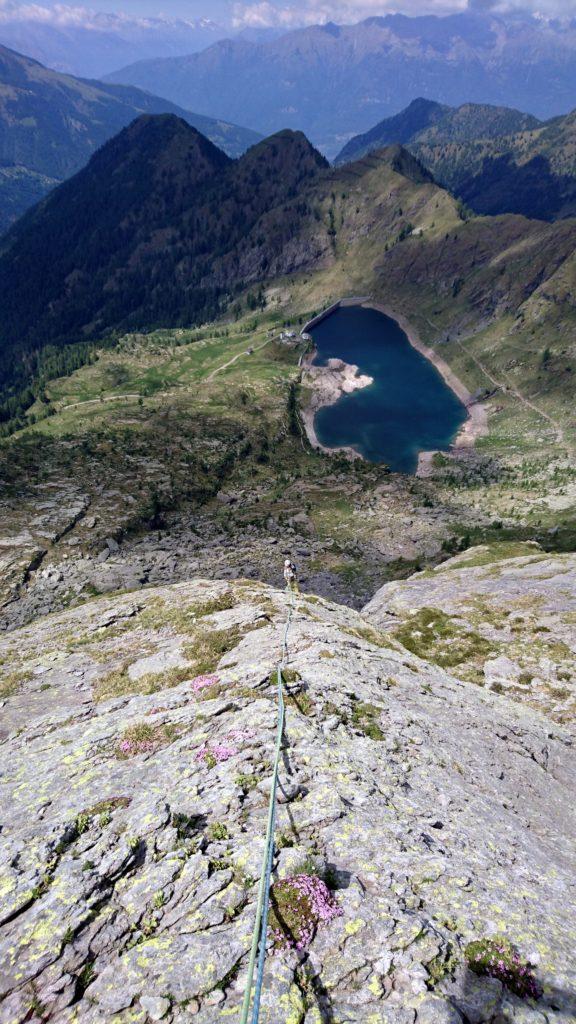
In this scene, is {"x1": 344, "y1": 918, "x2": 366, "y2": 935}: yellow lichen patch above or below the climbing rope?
below

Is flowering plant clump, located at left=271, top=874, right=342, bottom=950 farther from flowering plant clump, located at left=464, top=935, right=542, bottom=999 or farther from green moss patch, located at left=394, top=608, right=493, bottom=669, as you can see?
green moss patch, located at left=394, top=608, right=493, bottom=669

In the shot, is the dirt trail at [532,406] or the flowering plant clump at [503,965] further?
the dirt trail at [532,406]

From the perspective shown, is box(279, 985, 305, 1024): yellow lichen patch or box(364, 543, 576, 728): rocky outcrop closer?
box(279, 985, 305, 1024): yellow lichen patch

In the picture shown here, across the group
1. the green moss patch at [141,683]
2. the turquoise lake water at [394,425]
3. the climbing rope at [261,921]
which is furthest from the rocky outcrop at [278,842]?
the turquoise lake water at [394,425]

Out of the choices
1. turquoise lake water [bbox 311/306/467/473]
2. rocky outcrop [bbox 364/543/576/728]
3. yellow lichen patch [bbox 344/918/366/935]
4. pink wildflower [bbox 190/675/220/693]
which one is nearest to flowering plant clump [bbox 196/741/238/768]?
pink wildflower [bbox 190/675/220/693]

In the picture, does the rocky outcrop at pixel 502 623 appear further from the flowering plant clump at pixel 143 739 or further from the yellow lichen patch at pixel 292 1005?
the yellow lichen patch at pixel 292 1005

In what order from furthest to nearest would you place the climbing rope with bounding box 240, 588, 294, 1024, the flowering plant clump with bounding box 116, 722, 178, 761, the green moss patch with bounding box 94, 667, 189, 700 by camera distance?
the green moss patch with bounding box 94, 667, 189, 700, the flowering plant clump with bounding box 116, 722, 178, 761, the climbing rope with bounding box 240, 588, 294, 1024

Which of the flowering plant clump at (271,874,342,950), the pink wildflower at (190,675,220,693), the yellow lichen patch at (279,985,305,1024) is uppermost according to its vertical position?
the yellow lichen patch at (279,985,305,1024)

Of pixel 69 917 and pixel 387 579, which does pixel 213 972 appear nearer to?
pixel 69 917
